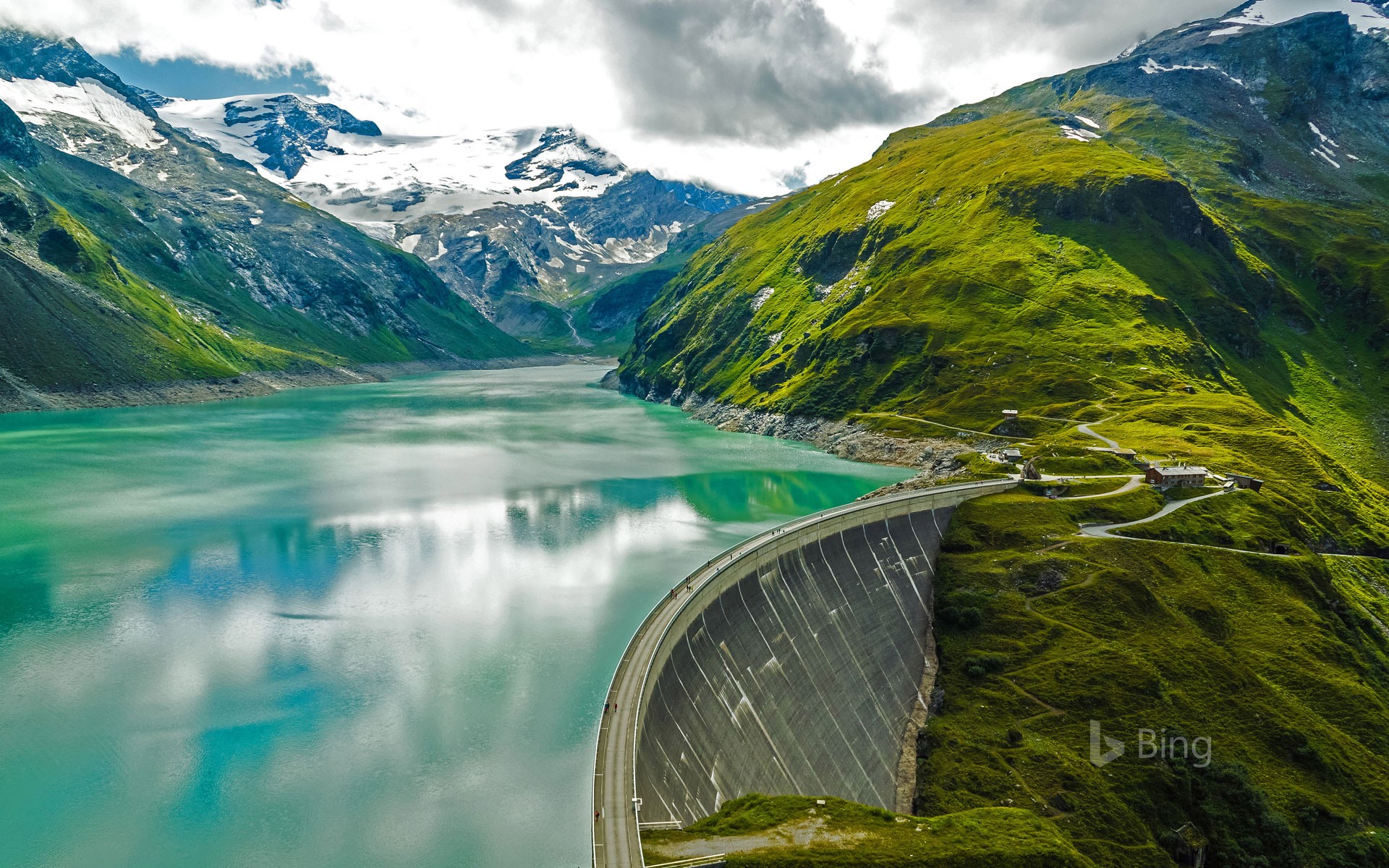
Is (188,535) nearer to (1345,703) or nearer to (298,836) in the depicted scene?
(298,836)

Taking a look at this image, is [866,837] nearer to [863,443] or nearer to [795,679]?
[795,679]

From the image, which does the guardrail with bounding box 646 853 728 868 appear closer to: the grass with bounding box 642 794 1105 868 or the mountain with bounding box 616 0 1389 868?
the grass with bounding box 642 794 1105 868

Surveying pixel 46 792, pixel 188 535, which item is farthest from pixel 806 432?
pixel 46 792

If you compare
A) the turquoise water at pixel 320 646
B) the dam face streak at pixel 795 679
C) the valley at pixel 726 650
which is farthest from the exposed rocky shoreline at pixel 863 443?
the dam face streak at pixel 795 679

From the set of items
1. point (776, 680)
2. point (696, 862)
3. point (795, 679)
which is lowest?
point (795, 679)

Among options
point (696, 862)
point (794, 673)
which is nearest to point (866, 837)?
point (696, 862)
